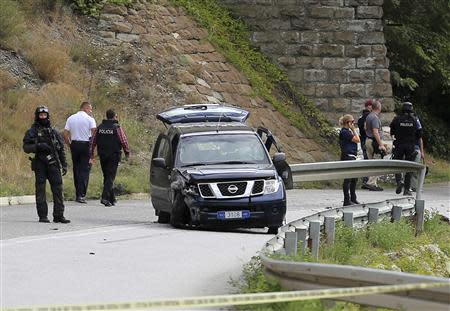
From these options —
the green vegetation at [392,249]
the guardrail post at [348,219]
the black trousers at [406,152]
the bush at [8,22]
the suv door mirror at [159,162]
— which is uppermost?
the bush at [8,22]

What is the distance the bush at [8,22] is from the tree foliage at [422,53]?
12843 mm

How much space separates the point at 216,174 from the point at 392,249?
2.66 m

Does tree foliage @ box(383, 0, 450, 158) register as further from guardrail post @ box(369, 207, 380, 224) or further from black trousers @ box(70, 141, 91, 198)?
guardrail post @ box(369, 207, 380, 224)

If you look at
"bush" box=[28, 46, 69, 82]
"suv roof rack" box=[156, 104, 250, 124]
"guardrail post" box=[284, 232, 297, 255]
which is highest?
"bush" box=[28, 46, 69, 82]

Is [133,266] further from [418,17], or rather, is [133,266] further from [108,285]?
[418,17]

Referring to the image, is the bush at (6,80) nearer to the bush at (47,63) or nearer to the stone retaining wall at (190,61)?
the bush at (47,63)

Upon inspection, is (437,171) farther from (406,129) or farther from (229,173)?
(229,173)

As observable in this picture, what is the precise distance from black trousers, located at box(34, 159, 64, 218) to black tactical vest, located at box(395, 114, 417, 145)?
879cm

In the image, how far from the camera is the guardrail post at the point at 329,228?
16516 millimetres

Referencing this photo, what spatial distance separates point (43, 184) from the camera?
786 inches

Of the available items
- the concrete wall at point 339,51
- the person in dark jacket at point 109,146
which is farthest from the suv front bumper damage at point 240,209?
the concrete wall at point 339,51

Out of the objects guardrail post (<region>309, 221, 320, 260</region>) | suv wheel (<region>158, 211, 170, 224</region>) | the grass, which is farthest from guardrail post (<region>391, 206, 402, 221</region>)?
the grass

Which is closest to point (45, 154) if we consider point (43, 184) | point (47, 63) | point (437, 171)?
point (43, 184)

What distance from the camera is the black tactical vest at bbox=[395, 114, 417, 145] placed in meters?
26.3
